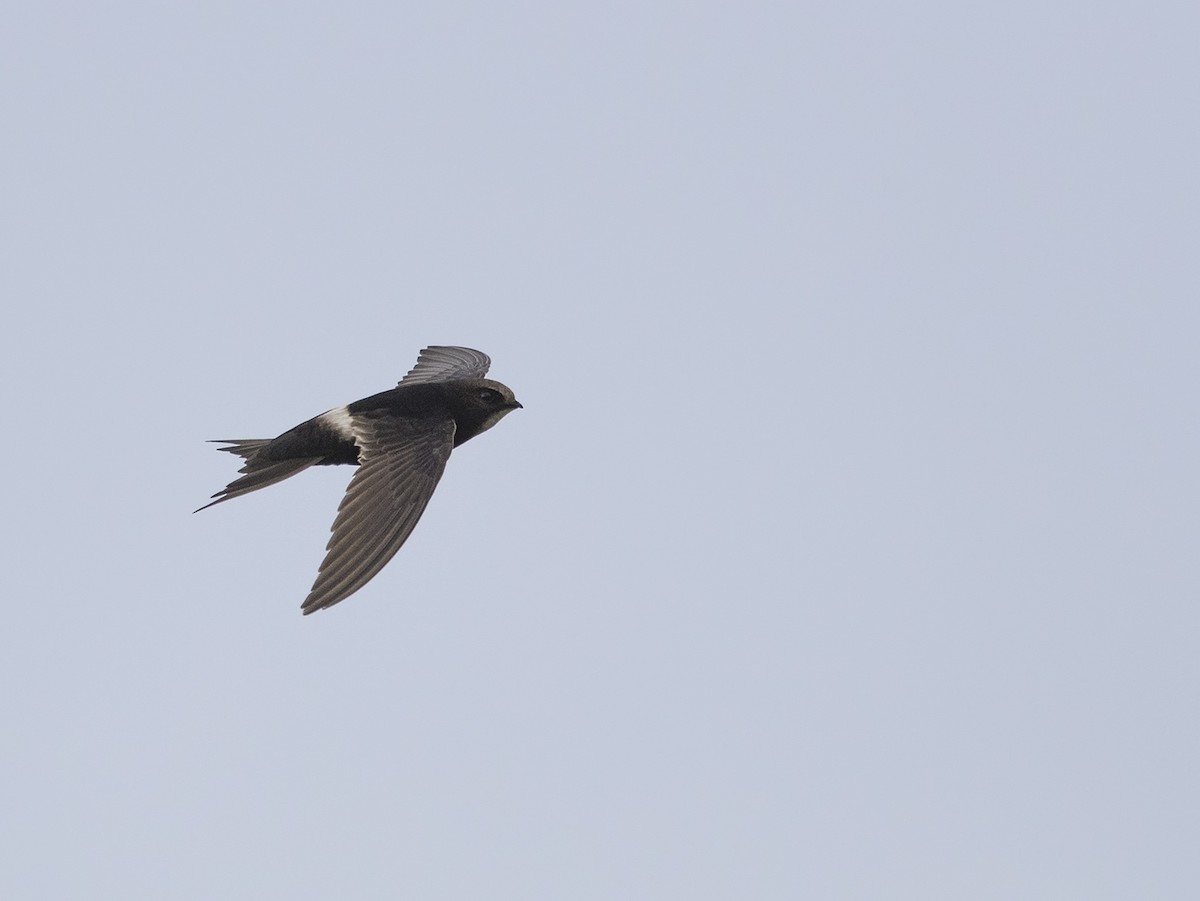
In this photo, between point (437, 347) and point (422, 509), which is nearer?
point (422, 509)

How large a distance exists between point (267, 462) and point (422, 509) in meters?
1.62

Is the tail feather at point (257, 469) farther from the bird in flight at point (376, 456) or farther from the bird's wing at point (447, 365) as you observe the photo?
A: the bird's wing at point (447, 365)

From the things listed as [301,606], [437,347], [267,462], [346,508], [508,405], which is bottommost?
[301,606]

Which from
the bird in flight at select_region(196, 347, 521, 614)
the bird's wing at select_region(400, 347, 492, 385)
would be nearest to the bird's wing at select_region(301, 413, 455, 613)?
the bird in flight at select_region(196, 347, 521, 614)

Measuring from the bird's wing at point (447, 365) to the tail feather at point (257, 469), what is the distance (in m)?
1.63

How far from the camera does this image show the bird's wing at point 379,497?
813 cm

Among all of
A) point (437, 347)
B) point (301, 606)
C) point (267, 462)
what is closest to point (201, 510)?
point (267, 462)

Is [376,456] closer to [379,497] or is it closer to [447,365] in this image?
[379,497]

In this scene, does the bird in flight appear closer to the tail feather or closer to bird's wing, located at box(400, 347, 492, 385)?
the tail feather

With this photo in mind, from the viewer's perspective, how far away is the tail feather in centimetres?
982

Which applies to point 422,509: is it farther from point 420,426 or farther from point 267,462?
point 267,462

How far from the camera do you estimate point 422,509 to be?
29.4ft

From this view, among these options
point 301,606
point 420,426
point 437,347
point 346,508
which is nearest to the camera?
point 301,606

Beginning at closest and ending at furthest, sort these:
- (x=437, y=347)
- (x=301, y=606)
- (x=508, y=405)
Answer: (x=301, y=606) < (x=508, y=405) < (x=437, y=347)
